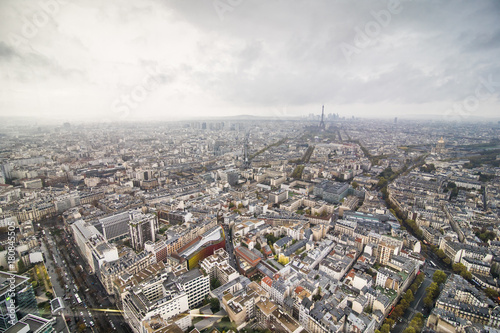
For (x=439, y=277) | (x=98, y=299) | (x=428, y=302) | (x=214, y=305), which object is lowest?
(x=98, y=299)

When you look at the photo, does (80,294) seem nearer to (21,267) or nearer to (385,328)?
(21,267)

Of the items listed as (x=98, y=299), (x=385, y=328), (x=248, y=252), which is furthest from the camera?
(x=248, y=252)

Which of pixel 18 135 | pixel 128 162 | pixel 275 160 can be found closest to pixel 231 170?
pixel 275 160

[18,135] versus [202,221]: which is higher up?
[18,135]

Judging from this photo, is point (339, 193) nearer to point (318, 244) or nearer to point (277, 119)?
point (318, 244)

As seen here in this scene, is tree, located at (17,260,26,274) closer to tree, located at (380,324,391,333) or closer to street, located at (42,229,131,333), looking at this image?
street, located at (42,229,131,333)

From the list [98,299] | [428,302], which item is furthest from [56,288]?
[428,302]
